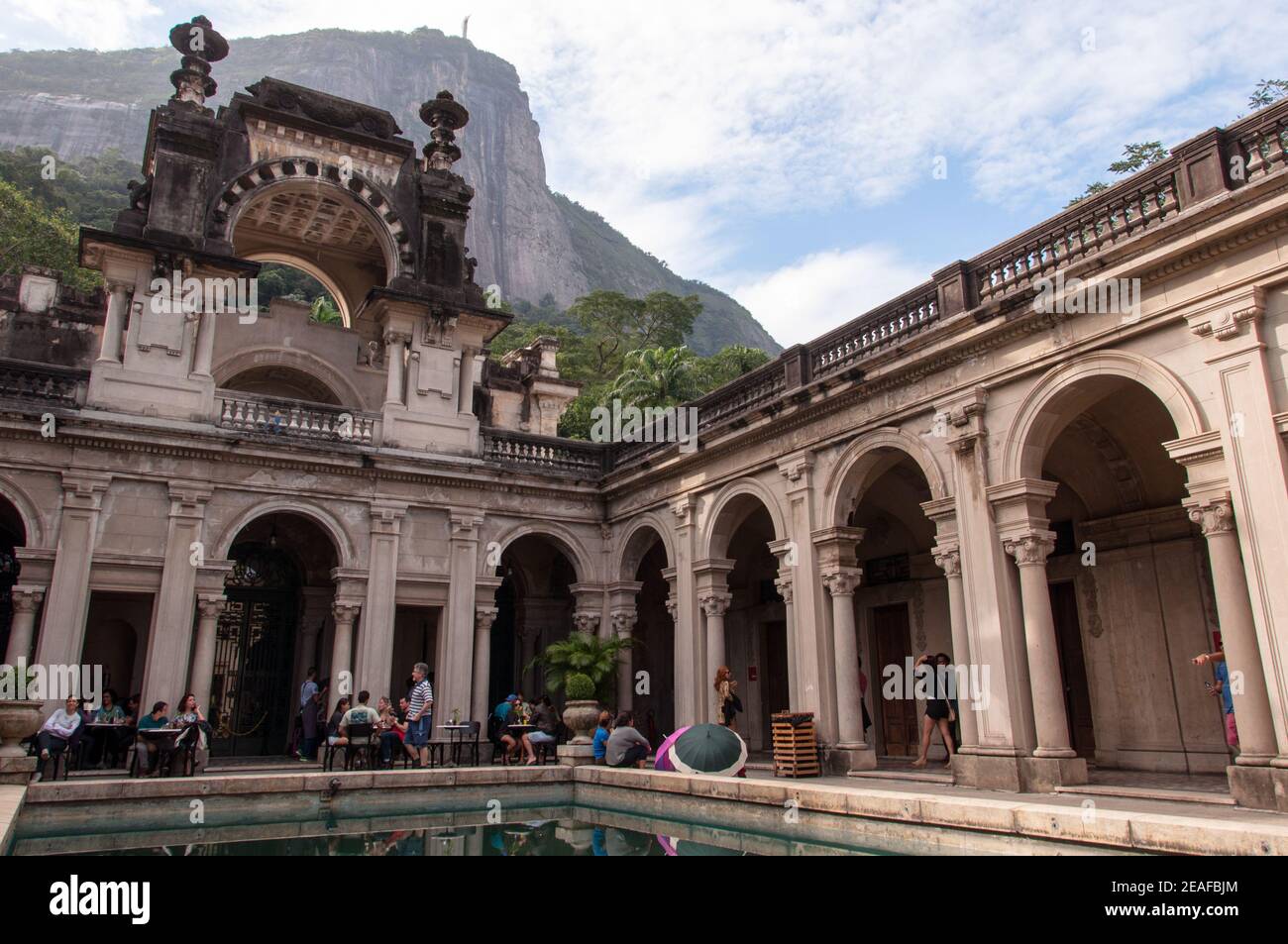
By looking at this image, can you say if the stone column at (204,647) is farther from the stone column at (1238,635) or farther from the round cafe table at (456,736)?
the stone column at (1238,635)

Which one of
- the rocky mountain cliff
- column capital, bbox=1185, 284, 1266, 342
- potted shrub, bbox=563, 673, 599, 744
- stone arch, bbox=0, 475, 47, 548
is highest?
the rocky mountain cliff

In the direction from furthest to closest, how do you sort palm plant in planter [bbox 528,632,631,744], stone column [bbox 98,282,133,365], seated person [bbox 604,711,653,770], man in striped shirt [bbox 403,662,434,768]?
palm plant in planter [bbox 528,632,631,744]
stone column [bbox 98,282,133,365]
man in striped shirt [bbox 403,662,434,768]
seated person [bbox 604,711,653,770]

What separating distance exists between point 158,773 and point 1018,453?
12.6 metres

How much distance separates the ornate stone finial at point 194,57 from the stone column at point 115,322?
13.7 feet

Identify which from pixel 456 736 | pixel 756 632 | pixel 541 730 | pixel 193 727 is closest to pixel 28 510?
pixel 193 727

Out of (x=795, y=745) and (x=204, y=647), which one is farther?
(x=204, y=647)

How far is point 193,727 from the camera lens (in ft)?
42.9

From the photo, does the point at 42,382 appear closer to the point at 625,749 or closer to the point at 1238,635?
the point at 625,749

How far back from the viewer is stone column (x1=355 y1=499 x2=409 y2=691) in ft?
54.9

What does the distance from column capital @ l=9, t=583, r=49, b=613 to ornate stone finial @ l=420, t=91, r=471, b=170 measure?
37.8 ft

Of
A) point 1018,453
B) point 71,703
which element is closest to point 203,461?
point 71,703

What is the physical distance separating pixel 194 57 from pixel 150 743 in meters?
13.2

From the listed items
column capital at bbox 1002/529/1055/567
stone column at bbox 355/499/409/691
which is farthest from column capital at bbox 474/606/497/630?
column capital at bbox 1002/529/1055/567

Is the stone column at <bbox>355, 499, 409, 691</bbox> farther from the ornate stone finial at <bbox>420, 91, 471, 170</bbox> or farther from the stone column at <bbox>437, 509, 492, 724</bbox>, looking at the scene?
the ornate stone finial at <bbox>420, 91, 471, 170</bbox>
